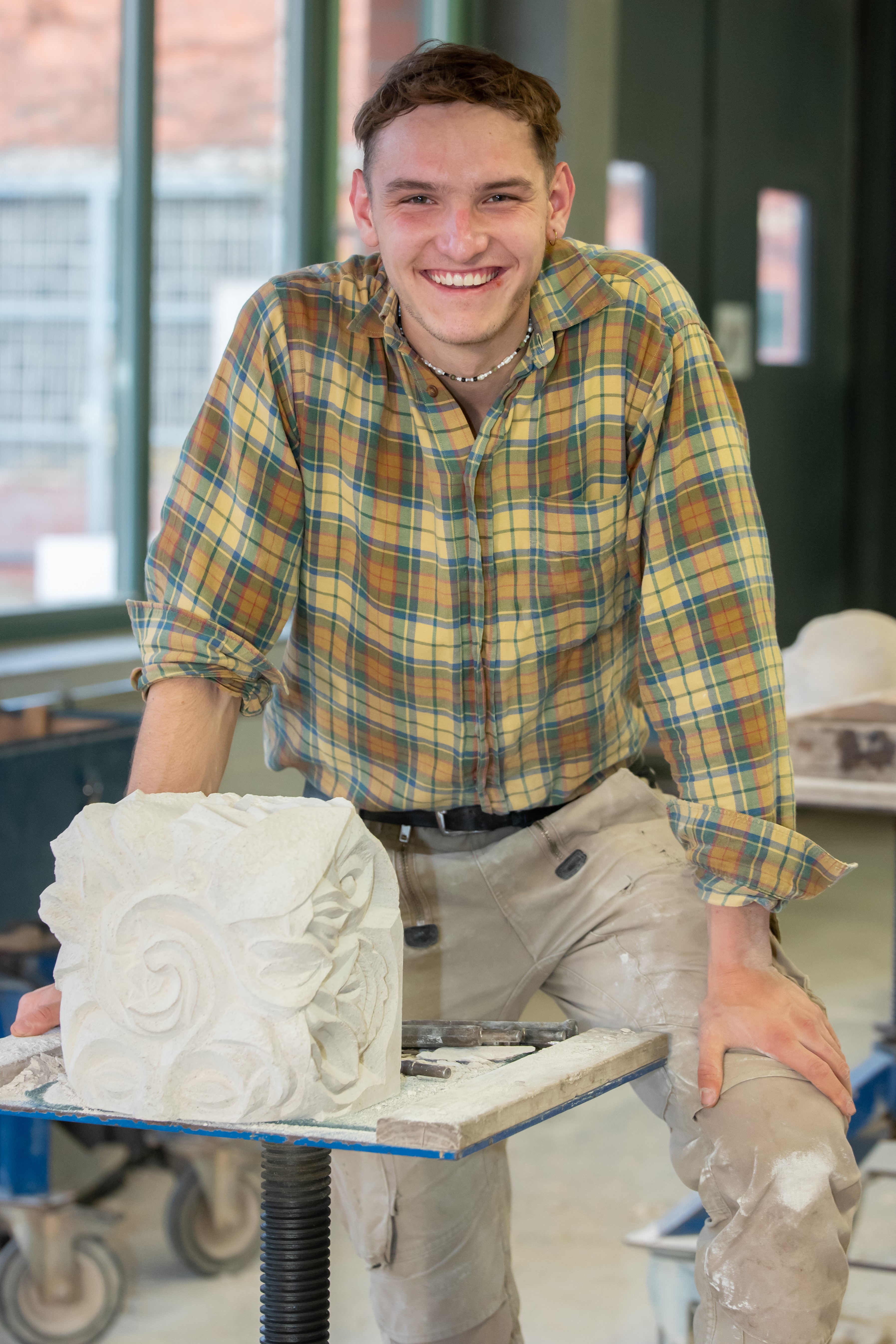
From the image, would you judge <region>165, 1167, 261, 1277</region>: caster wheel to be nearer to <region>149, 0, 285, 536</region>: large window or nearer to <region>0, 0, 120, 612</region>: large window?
<region>0, 0, 120, 612</region>: large window

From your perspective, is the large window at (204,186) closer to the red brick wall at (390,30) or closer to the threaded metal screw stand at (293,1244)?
the red brick wall at (390,30)

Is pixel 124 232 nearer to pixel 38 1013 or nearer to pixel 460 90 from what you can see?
pixel 460 90

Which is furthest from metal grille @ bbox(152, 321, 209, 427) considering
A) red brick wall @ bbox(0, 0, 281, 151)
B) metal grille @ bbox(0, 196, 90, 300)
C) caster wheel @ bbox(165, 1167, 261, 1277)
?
caster wheel @ bbox(165, 1167, 261, 1277)

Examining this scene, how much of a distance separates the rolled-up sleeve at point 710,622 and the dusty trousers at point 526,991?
133 millimetres

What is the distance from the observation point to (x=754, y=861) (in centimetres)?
177

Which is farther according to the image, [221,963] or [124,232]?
[124,232]

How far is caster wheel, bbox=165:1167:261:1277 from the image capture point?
3.06 m

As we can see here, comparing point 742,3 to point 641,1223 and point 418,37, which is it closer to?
point 418,37

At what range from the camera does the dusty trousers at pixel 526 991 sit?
1777 mm

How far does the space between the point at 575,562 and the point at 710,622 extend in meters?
0.18

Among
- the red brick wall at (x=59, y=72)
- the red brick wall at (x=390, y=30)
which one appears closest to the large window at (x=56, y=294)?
the red brick wall at (x=59, y=72)

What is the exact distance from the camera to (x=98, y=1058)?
1545 millimetres

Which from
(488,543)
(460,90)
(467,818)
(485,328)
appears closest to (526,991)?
(467,818)

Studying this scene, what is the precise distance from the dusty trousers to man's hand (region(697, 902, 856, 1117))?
16 millimetres
